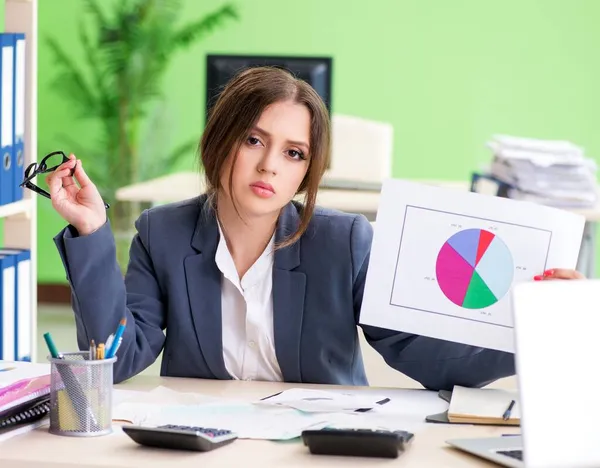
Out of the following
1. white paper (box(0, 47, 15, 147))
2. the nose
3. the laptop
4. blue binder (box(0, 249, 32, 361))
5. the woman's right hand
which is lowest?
blue binder (box(0, 249, 32, 361))

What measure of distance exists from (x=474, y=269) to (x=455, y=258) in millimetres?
39

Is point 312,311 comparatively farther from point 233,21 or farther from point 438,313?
point 233,21

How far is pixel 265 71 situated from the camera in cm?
201

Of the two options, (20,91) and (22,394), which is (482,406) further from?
(20,91)

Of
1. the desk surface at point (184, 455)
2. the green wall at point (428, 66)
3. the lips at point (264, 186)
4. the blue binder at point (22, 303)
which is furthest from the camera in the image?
the green wall at point (428, 66)

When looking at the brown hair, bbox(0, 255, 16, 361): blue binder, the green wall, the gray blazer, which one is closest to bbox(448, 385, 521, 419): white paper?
the gray blazer

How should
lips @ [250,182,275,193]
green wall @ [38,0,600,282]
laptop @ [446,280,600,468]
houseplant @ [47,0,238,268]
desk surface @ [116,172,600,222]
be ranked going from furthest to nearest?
green wall @ [38,0,600,282], houseplant @ [47,0,238,268], desk surface @ [116,172,600,222], lips @ [250,182,275,193], laptop @ [446,280,600,468]

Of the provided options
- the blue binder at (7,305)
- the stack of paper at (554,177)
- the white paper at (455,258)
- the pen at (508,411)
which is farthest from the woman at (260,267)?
the stack of paper at (554,177)

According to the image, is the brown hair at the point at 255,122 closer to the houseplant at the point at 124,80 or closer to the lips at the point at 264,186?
the lips at the point at 264,186

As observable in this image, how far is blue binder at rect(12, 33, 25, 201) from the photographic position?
2717mm

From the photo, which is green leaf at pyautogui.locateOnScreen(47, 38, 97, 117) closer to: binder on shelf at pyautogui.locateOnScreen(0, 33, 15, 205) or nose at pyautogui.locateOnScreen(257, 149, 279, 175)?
binder on shelf at pyautogui.locateOnScreen(0, 33, 15, 205)

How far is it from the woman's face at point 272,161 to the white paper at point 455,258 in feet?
0.67

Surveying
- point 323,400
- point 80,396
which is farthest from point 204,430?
point 323,400

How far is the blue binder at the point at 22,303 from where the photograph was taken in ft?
9.07
